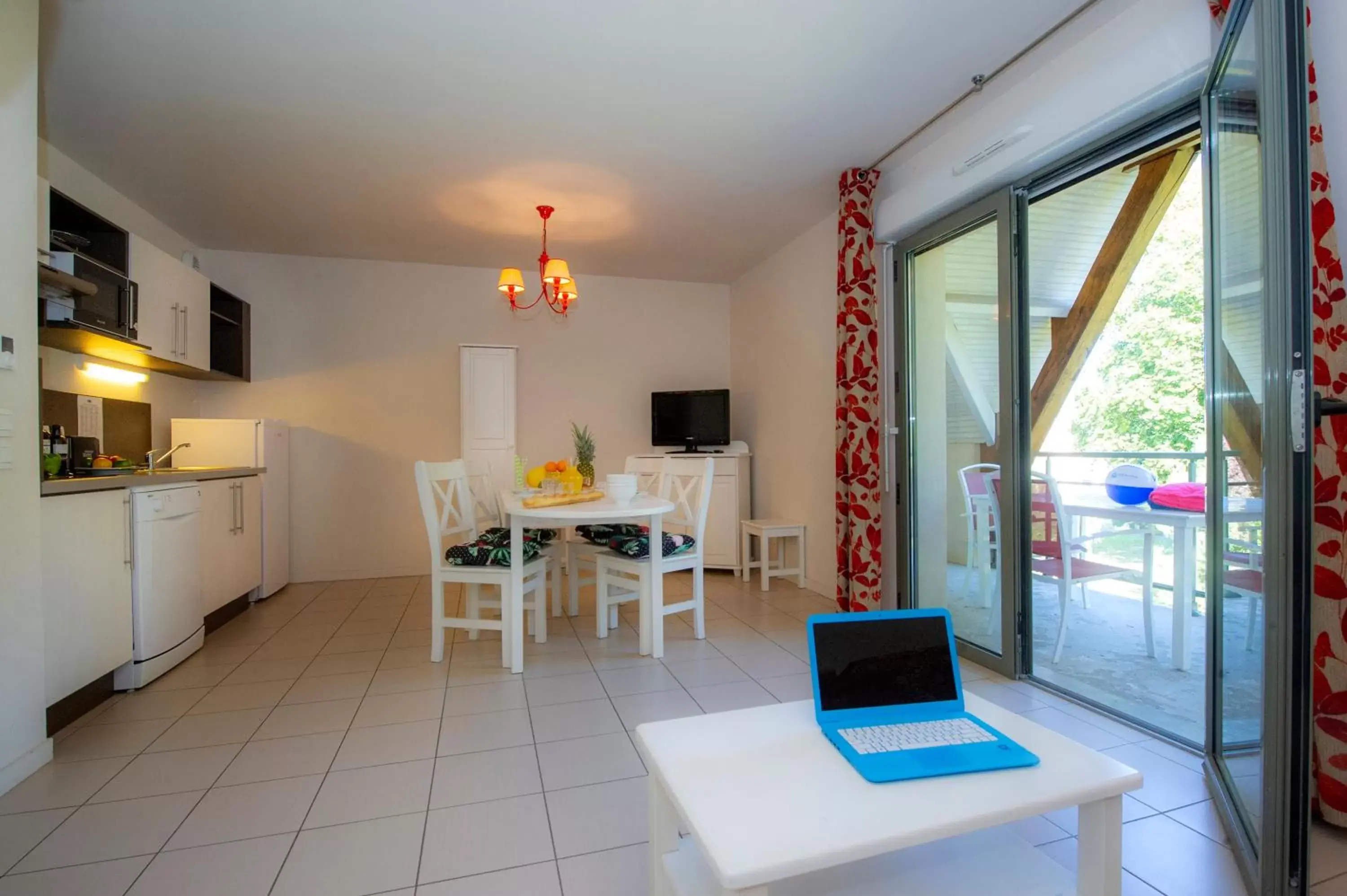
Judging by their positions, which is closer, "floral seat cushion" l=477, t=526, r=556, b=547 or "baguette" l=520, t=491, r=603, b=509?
"baguette" l=520, t=491, r=603, b=509

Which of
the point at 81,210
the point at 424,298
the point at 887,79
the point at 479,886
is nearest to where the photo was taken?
the point at 479,886

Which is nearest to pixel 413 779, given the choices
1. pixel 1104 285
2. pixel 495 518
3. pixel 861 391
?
pixel 495 518

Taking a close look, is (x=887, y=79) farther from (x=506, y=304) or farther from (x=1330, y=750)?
(x=506, y=304)

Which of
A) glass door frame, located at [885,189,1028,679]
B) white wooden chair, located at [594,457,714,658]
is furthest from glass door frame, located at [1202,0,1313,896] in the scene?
white wooden chair, located at [594,457,714,658]

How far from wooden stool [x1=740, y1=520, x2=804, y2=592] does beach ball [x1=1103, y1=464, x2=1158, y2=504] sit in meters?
1.92

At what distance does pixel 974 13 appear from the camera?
220 centimetres

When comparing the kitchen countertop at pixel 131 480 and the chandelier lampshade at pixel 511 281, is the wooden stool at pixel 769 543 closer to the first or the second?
the chandelier lampshade at pixel 511 281

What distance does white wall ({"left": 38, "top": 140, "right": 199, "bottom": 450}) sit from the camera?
3.09m

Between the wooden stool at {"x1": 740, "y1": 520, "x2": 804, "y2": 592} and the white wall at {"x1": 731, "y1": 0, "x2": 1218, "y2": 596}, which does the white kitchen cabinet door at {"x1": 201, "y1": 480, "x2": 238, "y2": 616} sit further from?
the white wall at {"x1": 731, "y1": 0, "x2": 1218, "y2": 596}

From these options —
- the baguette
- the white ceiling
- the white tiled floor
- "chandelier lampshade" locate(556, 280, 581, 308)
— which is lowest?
the white tiled floor

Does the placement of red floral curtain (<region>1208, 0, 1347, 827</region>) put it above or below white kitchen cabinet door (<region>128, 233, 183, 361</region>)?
below

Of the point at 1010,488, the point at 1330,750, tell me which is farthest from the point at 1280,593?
the point at 1010,488

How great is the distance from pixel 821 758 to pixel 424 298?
5.03 m

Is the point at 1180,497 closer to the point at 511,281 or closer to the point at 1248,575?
the point at 1248,575
